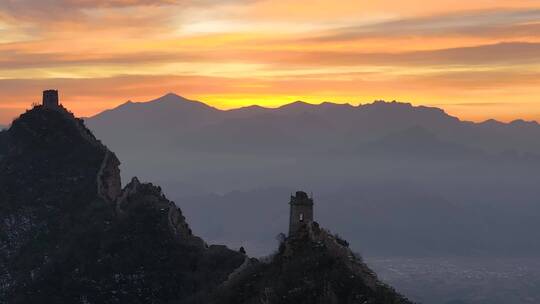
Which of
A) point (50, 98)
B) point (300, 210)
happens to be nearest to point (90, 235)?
point (50, 98)

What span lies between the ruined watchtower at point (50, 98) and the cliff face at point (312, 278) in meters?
84.5

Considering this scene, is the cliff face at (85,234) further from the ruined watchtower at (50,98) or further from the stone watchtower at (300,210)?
the stone watchtower at (300,210)

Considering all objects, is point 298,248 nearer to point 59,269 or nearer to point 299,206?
point 299,206

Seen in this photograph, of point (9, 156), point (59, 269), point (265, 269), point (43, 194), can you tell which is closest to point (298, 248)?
point (265, 269)

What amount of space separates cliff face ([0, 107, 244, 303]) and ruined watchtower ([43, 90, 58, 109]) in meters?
4.04

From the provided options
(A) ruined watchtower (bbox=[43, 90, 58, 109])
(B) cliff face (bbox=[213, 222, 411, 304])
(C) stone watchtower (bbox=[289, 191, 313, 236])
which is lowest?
(B) cliff face (bbox=[213, 222, 411, 304])

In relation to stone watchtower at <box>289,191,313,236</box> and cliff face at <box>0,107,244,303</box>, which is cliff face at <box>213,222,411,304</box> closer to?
stone watchtower at <box>289,191,313,236</box>

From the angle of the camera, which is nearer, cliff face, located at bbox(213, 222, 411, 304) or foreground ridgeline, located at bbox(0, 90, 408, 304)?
cliff face, located at bbox(213, 222, 411, 304)

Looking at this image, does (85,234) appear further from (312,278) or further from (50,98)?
(312,278)

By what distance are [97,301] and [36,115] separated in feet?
188

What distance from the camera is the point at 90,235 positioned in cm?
12938

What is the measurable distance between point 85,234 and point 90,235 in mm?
1367

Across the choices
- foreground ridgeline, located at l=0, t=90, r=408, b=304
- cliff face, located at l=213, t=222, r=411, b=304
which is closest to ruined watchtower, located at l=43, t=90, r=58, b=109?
foreground ridgeline, located at l=0, t=90, r=408, b=304

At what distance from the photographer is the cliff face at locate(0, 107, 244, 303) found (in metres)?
122
